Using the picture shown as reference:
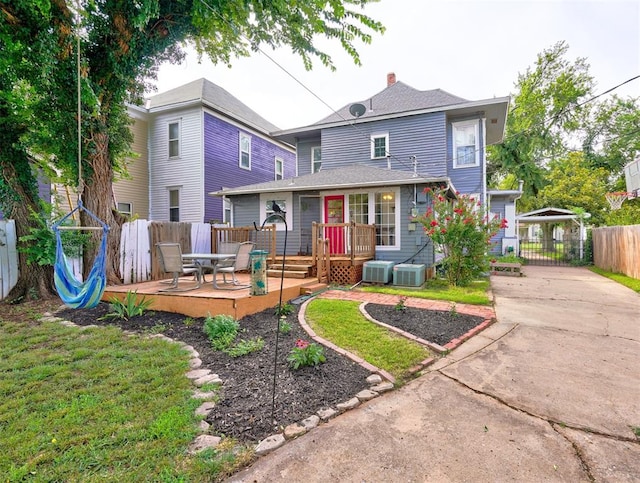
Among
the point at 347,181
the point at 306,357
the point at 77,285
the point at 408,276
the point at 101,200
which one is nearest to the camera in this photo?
the point at 306,357

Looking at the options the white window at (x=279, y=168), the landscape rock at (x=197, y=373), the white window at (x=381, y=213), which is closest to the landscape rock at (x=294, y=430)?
the landscape rock at (x=197, y=373)

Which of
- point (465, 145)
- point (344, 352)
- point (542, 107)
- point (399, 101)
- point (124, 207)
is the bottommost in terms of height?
point (344, 352)

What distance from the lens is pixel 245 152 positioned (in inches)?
625

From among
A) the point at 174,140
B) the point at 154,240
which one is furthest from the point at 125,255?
the point at 174,140

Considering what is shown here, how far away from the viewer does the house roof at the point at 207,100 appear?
44.7 ft

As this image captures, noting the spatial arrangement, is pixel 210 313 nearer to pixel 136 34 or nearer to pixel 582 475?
pixel 582 475

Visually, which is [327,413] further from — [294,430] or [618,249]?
[618,249]

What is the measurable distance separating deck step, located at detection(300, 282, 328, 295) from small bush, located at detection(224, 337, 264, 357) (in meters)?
2.94

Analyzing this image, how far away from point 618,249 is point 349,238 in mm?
10306

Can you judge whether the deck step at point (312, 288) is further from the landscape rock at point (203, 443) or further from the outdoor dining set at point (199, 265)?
the landscape rock at point (203, 443)

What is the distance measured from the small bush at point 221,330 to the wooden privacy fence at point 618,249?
12366 mm

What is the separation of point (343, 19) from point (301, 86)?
1688mm

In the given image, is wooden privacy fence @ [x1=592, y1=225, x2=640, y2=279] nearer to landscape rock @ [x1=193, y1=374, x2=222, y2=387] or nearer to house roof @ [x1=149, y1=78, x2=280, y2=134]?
landscape rock @ [x1=193, y1=374, x2=222, y2=387]

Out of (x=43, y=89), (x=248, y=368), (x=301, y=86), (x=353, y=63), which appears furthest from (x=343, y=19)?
(x=248, y=368)
